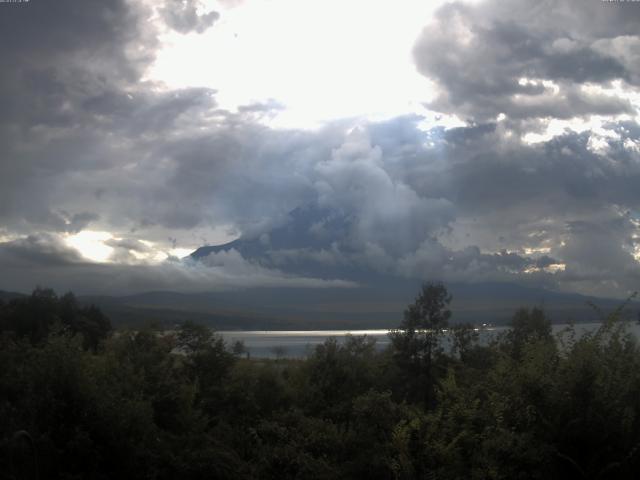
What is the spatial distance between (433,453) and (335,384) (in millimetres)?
17495

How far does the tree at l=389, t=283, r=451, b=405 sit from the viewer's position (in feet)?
150

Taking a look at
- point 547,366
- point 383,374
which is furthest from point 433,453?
point 383,374

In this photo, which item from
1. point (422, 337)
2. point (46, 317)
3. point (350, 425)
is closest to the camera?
point (350, 425)

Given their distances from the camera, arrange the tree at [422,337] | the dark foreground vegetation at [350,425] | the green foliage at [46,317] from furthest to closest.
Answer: the green foliage at [46,317]
the tree at [422,337]
the dark foreground vegetation at [350,425]

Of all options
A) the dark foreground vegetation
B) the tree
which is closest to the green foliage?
the tree

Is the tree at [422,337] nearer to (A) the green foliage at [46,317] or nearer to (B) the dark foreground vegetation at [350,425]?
(B) the dark foreground vegetation at [350,425]

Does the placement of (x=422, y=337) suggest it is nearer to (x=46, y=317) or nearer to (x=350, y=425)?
(x=350, y=425)

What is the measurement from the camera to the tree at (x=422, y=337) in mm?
45703

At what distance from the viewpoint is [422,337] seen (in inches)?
1962

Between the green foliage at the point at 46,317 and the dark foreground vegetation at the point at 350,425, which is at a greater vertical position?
the green foliage at the point at 46,317

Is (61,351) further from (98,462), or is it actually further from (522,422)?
(522,422)

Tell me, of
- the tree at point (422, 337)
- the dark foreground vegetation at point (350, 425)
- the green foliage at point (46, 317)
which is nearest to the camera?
the dark foreground vegetation at point (350, 425)

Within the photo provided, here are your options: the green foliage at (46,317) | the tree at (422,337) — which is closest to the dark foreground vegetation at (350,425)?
the tree at (422,337)

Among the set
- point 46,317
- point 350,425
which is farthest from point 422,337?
point 46,317
